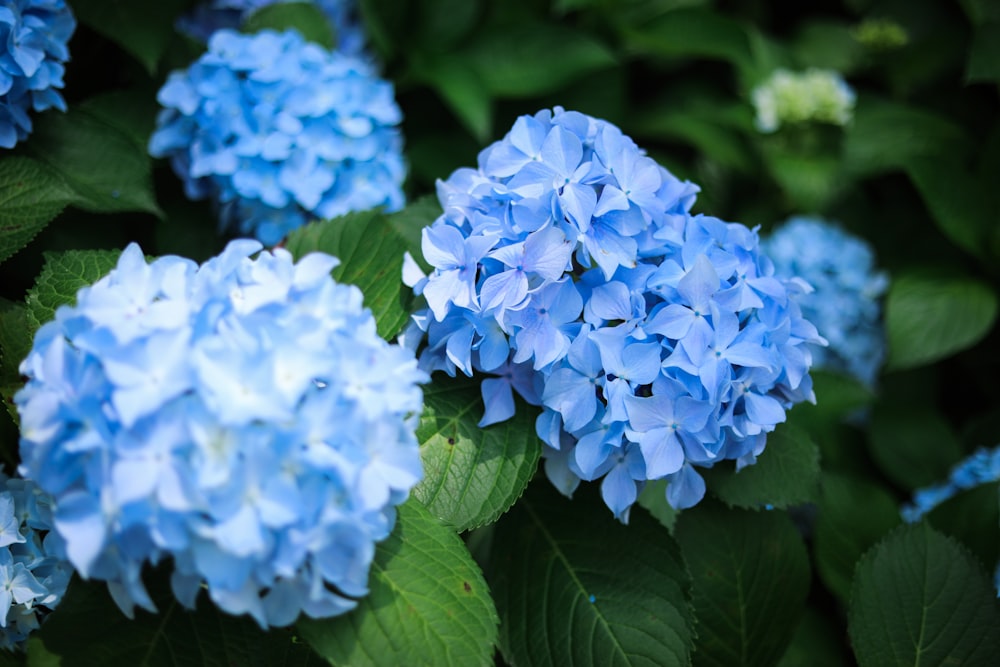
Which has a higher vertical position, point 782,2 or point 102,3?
point 102,3

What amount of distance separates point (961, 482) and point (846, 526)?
0.31 m

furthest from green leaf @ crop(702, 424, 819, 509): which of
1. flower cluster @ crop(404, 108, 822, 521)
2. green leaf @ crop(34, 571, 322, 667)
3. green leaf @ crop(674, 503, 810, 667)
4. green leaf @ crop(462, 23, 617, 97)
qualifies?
green leaf @ crop(462, 23, 617, 97)

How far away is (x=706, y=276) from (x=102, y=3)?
49.8 inches

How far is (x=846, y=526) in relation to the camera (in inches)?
62.4

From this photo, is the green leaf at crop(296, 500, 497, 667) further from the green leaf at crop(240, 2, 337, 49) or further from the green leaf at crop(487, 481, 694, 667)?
the green leaf at crop(240, 2, 337, 49)

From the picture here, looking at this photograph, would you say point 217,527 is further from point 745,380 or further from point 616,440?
point 745,380

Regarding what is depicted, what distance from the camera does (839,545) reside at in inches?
61.8

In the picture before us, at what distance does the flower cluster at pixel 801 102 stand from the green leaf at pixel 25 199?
1.85m

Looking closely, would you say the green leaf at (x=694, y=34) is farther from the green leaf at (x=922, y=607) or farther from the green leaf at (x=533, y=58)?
the green leaf at (x=922, y=607)

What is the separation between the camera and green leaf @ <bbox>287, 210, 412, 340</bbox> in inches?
44.8

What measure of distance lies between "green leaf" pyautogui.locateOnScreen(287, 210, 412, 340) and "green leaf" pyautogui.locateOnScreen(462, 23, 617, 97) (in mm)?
943

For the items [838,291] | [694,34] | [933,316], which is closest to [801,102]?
[694,34]

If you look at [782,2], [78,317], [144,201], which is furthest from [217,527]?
[782,2]

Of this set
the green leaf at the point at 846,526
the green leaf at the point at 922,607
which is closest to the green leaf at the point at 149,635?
the green leaf at the point at 922,607
